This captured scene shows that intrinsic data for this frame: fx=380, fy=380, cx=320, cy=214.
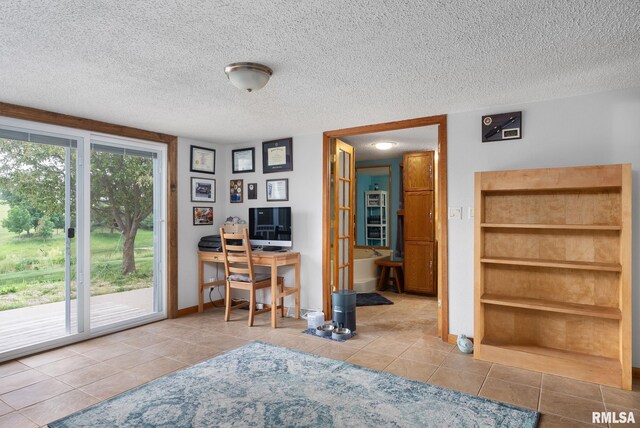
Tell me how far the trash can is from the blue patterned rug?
2.84 feet

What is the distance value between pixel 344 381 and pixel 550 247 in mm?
1989

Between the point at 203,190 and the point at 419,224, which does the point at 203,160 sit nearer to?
the point at 203,190

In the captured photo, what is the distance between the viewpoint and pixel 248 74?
7.93 feet

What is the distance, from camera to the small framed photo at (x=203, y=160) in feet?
15.6

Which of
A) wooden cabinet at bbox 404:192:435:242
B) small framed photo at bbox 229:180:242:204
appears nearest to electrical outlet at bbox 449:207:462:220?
wooden cabinet at bbox 404:192:435:242

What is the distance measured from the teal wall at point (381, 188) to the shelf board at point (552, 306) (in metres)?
3.61

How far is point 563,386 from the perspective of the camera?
2.65 metres

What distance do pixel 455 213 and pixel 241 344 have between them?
2.33 meters

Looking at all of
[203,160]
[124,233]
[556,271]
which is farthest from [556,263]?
[124,233]

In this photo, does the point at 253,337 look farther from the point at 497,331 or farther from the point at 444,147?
the point at 444,147

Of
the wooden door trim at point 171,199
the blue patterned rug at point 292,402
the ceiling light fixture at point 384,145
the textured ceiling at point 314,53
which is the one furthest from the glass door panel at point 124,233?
the ceiling light fixture at point 384,145

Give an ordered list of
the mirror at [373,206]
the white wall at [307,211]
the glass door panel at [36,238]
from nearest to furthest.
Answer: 1. the glass door panel at [36,238]
2. the white wall at [307,211]
3. the mirror at [373,206]

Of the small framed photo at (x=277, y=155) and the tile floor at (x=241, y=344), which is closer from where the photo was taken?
the tile floor at (x=241, y=344)

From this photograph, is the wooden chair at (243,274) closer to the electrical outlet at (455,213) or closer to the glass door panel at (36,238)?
the glass door panel at (36,238)
